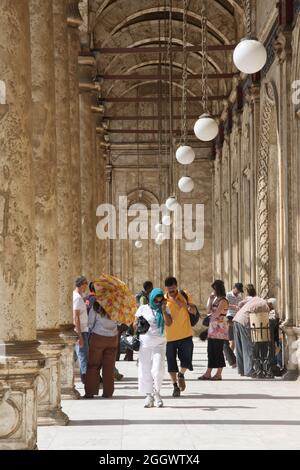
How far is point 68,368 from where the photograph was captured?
13.1m

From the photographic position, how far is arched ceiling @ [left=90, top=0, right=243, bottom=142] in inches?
1160

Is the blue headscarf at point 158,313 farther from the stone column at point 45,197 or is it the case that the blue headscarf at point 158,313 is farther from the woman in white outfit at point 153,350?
the stone column at point 45,197

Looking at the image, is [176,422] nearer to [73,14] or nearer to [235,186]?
[73,14]

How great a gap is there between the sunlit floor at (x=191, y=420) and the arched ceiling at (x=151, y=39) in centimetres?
1266

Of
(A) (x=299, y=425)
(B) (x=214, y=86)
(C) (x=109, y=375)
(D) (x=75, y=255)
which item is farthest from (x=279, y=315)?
(B) (x=214, y=86)

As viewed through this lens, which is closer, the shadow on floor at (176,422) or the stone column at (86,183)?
the shadow on floor at (176,422)

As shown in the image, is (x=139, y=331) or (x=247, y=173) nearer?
(x=139, y=331)

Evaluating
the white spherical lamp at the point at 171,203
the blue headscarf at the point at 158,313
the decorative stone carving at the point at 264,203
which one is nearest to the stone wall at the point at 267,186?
the decorative stone carving at the point at 264,203

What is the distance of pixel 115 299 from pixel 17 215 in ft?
18.4

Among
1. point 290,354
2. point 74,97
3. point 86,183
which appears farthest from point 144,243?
point 74,97

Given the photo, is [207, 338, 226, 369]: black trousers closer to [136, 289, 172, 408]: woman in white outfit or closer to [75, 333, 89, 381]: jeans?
[75, 333, 89, 381]: jeans

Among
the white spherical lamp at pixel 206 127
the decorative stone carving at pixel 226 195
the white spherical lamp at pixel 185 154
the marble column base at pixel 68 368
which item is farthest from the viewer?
the decorative stone carving at pixel 226 195

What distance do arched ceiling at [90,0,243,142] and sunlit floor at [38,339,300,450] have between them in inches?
498

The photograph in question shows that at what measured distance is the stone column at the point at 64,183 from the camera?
529 inches
